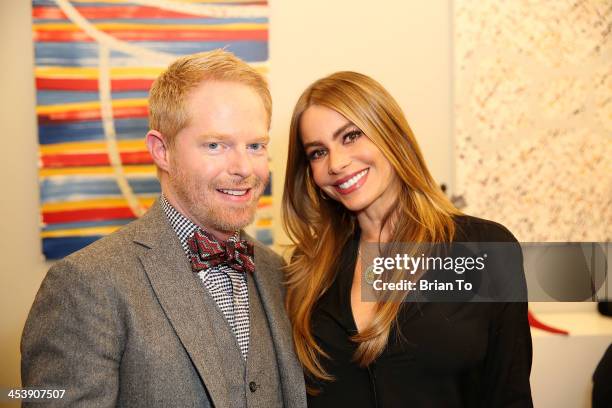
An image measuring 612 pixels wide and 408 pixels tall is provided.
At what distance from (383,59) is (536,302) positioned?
4.40ft

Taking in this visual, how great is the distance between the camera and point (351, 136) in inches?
65.6

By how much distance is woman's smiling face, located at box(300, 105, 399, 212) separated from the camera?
5.41 feet

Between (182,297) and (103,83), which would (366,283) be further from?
(103,83)

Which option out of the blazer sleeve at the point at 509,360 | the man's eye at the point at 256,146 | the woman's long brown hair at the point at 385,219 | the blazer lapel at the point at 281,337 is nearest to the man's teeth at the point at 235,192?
the man's eye at the point at 256,146

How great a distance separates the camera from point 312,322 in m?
1.64

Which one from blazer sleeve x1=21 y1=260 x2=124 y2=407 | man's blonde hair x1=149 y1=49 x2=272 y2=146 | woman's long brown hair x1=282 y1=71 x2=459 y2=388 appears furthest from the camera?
woman's long brown hair x1=282 y1=71 x2=459 y2=388

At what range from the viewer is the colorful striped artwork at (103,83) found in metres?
2.34

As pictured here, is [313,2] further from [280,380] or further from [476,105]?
[280,380]

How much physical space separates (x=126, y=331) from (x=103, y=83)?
1455 mm

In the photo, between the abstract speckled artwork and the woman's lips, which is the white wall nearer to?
the abstract speckled artwork

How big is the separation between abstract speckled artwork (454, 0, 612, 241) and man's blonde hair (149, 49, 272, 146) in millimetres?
1172

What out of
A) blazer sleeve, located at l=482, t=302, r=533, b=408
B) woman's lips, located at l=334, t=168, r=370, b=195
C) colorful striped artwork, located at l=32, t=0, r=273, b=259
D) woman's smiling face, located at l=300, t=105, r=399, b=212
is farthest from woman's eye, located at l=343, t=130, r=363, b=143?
colorful striped artwork, located at l=32, t=0, r=273, b=259

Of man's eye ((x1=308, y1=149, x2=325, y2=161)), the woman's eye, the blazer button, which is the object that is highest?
the woman's eye

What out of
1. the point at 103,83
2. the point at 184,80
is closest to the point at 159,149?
the point at 184,80
